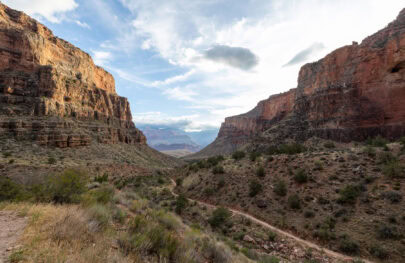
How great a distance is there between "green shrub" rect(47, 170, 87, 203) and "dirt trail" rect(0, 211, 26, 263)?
196 cm

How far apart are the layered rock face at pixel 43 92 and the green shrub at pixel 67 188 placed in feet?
130

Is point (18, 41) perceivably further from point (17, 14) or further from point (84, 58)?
point (84, 58)

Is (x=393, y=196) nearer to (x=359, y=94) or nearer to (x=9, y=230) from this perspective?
(x=9, y=230)

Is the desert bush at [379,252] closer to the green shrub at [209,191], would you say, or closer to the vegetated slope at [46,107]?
the green shrub at [209,191]

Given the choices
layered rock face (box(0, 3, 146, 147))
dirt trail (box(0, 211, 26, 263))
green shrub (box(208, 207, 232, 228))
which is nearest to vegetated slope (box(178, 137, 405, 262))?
green shrub (box(208, 207, 232, 228))

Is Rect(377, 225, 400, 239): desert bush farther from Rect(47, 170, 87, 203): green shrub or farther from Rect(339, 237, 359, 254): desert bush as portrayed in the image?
Rect(47, 170, 87, 203): green shrub

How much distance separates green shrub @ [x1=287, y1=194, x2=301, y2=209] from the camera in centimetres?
1386

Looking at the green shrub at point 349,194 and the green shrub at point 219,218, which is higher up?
the green shrub at point 349,194

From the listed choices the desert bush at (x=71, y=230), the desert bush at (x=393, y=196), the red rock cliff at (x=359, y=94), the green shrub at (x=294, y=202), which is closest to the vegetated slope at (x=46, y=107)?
the desert bush at (x=71, y=230)

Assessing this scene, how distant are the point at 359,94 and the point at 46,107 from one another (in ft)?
258

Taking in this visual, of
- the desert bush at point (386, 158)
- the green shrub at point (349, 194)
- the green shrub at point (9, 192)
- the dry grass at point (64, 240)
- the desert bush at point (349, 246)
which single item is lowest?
the desert bush at point (349, 246)

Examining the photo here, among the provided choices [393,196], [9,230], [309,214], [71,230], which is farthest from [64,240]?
[393,196]

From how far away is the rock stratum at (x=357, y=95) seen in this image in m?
37.0

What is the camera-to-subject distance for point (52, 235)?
11.8ft
